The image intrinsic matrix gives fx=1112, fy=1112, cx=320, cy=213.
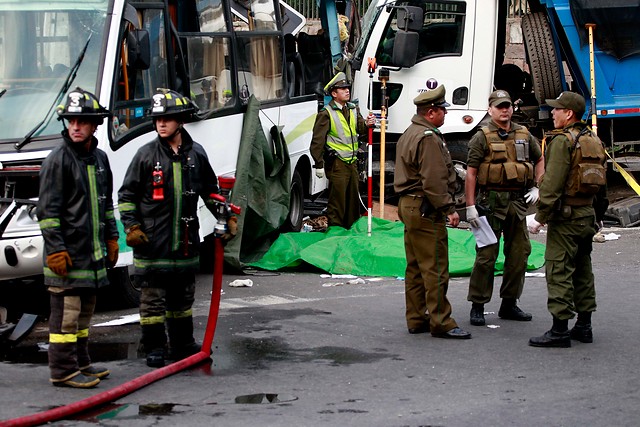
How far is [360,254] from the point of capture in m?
11.1

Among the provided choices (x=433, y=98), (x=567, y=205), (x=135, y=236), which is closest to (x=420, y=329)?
(x=567, y=205)

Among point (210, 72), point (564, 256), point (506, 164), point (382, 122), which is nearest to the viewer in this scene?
point (564, 256)

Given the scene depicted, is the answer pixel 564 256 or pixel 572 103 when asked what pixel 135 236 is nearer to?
pixel 564 256

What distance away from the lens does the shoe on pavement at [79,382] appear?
6.42m

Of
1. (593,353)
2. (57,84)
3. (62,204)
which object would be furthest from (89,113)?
(593,353)

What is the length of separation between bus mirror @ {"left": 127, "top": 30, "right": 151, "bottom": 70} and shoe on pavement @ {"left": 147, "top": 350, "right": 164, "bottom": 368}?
2.65m

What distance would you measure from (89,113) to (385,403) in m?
2.38

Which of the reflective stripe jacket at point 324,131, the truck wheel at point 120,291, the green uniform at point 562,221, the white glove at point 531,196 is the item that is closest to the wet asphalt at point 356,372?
the truck wheel at point 120,291

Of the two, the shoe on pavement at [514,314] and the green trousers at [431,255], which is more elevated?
the green trousers at [431,255]

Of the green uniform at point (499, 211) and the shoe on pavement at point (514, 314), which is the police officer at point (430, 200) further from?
the shoe on pavement at point (514, 314)

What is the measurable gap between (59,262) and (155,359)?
1.05m

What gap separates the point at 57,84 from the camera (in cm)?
853

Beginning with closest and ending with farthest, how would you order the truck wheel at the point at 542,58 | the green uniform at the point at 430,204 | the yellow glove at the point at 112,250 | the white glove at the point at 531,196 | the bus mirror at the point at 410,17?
the yellow glove at the point at 112,250
the green uniform at the point at 430,204
the white glove at the point at 531,196
the bus mirror at the point at 410,17
the truck wheel at the point at 542,58

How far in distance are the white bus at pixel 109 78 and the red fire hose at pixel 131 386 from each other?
56.9 inches
